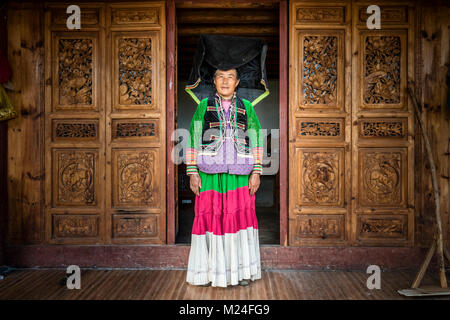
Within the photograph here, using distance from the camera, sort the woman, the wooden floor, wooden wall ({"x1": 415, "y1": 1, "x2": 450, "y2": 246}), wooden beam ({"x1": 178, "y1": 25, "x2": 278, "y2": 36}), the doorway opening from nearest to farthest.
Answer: the wooden floor → the woman → wooden wall ({"x1": 415, "y1": 1, "x2": 450, "y2": 246}) → the doorway opening → wooden beam ({"x1": 178, "y1": 25, "x2": 278, "y2": 36})

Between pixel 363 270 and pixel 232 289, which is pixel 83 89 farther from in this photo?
pixel 363 270

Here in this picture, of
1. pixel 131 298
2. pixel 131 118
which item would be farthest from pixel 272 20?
pixel 131 298

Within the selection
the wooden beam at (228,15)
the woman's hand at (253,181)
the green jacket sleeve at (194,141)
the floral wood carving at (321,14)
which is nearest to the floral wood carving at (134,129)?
the green jacket sleeve at (194,141)

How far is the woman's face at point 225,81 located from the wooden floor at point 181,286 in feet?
6.27

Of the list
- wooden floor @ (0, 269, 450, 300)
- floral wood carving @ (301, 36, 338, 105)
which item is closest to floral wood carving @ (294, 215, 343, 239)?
wooden floor @ (0, 269, 450, 300)

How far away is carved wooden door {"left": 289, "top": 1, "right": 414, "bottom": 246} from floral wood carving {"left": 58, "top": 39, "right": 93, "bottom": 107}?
2.36m

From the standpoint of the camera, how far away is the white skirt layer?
267cm

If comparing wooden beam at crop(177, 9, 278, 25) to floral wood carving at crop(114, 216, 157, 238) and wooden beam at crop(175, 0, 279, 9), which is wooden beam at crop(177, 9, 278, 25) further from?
floral wood carving at crop(114, 216, 157, 238)

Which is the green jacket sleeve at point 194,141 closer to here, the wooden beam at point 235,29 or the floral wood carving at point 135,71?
the floral wood carving at point 135,71

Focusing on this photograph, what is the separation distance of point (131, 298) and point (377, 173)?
2.88m

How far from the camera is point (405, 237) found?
10.5 ft

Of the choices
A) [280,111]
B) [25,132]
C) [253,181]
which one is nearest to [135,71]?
[25,132]

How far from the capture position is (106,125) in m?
3.27

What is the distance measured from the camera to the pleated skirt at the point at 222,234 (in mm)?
2674
